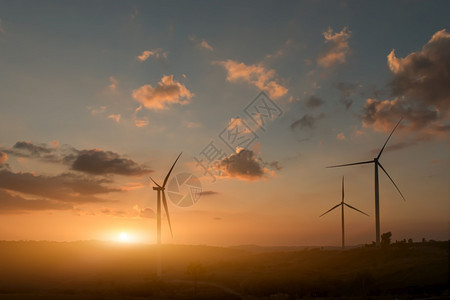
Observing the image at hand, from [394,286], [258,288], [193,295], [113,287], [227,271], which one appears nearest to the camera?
[394,286]

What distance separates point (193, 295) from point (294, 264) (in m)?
59.3

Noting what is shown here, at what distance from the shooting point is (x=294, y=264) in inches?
5266

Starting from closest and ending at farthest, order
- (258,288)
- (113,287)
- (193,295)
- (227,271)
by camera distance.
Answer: (193,295) < (258,288) < (113,287) < (227,271)

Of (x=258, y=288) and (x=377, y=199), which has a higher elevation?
(x=377, y=199)

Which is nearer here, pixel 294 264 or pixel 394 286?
pixel 394 286

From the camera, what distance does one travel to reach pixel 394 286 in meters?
79.0

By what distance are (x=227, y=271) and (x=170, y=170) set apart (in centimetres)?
4599

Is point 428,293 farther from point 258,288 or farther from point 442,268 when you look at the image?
point 258,288

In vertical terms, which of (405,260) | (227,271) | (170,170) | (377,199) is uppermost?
(170,170)

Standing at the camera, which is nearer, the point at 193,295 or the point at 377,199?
the point at 193,295

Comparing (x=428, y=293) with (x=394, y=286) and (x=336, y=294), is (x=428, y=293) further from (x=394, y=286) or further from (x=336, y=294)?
(x=336, y=294)

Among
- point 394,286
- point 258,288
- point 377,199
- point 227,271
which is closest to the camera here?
point 394,286

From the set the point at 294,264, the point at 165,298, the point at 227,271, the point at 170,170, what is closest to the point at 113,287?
the point at 165,298

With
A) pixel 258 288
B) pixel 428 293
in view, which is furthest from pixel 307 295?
pixel 428 293
